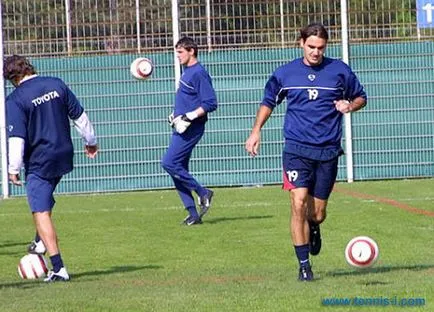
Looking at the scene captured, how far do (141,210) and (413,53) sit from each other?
672 centimetres

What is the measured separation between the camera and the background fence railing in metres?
23.0

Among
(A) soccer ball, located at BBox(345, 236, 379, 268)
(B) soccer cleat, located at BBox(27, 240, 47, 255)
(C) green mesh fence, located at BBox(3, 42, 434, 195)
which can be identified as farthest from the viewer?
(C) green mesh fence, located at BBox(3, 42, 434, 195)

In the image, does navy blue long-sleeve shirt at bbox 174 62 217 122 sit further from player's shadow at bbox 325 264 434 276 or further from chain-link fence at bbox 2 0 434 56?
chain-link fence at bbox 2 0 434 56

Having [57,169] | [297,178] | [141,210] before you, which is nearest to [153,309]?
[297,178]

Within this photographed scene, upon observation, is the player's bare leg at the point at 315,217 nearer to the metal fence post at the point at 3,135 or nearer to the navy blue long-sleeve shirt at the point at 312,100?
the navy blue long-sleeve shirt at the point at 312,100

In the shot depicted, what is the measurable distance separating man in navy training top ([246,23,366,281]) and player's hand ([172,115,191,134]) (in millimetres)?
5394

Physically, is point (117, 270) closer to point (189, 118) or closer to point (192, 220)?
point (192, 220)

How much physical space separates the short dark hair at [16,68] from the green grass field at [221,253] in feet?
5.92

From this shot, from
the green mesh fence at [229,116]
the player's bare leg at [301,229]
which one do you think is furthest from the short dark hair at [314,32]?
the green mesh fence at [229,116]

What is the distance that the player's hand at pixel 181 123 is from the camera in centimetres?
1627

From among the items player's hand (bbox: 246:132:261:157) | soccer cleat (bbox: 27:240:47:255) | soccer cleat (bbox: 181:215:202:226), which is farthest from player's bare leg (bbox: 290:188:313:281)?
soccer cleat (bbox: 181:215:202:226)

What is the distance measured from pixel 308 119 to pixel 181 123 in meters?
5.66

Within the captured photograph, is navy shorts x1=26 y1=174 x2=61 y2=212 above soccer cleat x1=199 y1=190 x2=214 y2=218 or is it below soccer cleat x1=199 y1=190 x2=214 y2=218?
above

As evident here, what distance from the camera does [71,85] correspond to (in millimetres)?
23188
